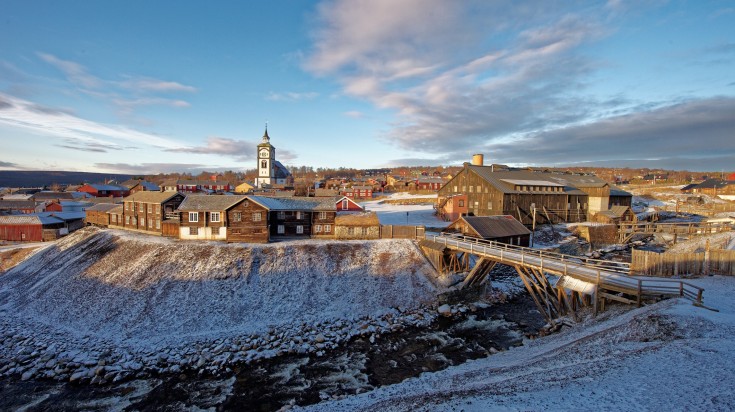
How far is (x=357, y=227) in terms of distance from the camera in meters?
41.9

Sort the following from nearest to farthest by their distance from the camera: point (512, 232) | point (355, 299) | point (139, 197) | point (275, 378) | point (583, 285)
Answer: point (275, 378)
point (583, 285)
point (355, 299)
point (512, 232)
point (139, 197)

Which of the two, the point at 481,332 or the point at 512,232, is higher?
the point at 512,232

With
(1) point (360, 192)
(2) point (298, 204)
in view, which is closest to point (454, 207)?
(2) point (298, 204)

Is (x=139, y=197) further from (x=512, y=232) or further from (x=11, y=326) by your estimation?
(x=512, y=232)

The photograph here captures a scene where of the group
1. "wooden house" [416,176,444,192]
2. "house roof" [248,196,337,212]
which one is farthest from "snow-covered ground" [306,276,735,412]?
"wooden house" [416,176,444,192]

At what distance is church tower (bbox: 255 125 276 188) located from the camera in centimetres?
10969

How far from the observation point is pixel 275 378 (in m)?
20.2

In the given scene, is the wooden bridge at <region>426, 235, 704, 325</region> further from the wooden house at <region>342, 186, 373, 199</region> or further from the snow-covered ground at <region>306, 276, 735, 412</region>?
the wooden house at <region>342, 186, 373, 199</region>

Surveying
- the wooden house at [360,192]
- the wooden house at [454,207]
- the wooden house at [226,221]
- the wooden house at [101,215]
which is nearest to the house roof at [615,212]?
the wooden house at [454,207]

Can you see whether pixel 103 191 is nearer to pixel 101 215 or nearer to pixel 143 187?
pixel 143 187

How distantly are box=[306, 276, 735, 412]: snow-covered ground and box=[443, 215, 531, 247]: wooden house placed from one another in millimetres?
20833

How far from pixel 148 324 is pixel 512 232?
3775 cm

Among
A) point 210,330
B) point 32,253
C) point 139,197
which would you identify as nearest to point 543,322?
point 210,330

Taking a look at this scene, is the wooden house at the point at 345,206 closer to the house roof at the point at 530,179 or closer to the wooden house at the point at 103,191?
the house roof at the point at 530,179
